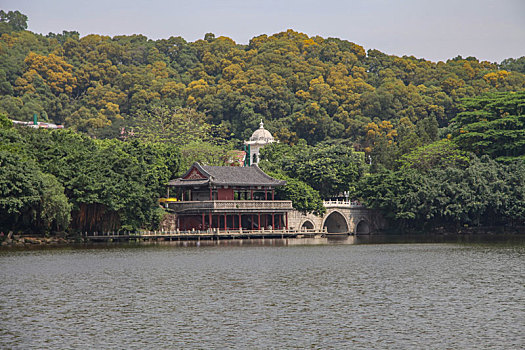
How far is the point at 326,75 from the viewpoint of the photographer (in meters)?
140

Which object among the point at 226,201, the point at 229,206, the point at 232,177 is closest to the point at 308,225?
the point at 232,177

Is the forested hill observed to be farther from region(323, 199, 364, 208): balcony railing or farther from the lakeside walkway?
the lakeside walkway

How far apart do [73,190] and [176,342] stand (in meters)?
41.1

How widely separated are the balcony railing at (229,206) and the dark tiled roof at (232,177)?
1996mm

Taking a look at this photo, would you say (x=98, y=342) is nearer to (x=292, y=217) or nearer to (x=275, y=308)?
(x=275, y=308)

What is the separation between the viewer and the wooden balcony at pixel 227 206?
7206 cm

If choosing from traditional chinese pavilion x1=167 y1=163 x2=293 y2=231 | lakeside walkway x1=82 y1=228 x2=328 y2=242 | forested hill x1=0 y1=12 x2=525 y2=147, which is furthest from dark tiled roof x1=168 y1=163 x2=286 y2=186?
forested hill x1=0 y1=12 x2=525 y2=147

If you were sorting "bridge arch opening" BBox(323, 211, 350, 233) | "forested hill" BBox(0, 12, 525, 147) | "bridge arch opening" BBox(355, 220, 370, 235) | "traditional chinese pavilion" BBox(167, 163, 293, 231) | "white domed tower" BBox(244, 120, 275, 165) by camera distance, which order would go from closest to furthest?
"traditional chinese pavilion" BBox(167, 163, 293, 231), "bridge arch opening" BBox(323, 211, 350, 233), "bridge arch opening" BBox(355, 220, 370, 235), "white domed tower" BBox(244, 120, 275, 165), "forested hill" BBox(0, 12, 525, 147)

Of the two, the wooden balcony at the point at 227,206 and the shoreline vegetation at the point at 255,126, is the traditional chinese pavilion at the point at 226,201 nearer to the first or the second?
the wooden balcony at the point at 227,206

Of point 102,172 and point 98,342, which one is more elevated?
point 102,172

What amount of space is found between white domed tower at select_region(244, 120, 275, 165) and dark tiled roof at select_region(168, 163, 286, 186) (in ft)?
111

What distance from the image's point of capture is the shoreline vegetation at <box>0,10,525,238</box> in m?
64.3

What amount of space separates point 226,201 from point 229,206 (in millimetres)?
586

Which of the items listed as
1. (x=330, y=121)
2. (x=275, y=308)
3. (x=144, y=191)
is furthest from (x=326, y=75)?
(x=275, y=308)
